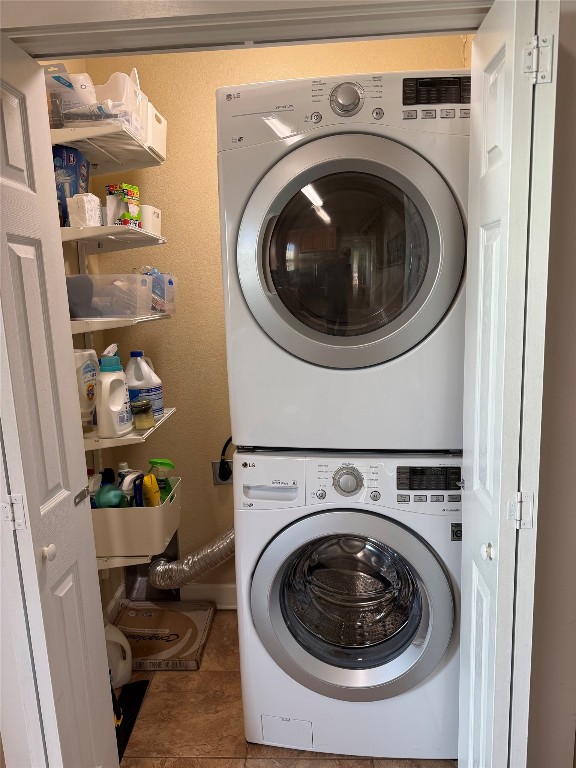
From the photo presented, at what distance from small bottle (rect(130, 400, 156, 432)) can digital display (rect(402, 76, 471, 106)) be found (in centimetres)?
124

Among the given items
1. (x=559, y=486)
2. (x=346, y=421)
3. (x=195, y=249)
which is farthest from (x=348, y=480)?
(x=195, y=249)

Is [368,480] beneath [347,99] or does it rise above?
beneath

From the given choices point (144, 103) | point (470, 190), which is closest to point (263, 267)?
point (470, 190)

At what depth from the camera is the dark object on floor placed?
188cm

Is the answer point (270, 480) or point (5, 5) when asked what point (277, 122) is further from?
point (270, 480)

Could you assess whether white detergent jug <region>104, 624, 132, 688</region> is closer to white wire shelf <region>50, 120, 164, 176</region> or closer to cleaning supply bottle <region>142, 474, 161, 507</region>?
cleaning supply bottle <region>142, 474, 161, 507</region>

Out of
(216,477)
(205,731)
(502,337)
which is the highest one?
(502,337)

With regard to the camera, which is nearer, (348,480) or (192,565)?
(348,480)

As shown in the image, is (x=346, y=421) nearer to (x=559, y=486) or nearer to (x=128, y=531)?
(x=559, y=486)

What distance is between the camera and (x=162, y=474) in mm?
2260

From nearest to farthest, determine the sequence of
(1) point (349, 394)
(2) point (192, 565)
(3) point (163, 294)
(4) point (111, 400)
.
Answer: (1) point (349, 394), (4) point (111, 400), (3) point (163, 294), (2) point (192, 565)

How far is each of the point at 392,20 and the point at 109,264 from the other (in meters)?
1.61

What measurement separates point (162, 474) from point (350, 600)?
89 cm

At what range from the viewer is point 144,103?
200cm
